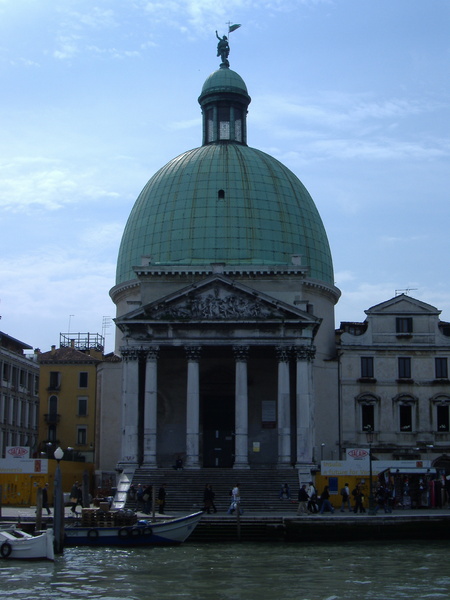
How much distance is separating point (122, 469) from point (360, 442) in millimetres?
14274

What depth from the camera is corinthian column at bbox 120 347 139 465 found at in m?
48.0

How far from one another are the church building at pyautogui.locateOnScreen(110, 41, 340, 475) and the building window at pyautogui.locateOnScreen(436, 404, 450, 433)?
18.4 ft

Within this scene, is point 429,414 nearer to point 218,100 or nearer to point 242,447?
point 242,447

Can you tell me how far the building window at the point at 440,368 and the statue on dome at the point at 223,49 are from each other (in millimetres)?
24853

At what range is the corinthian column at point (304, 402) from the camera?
4728cm

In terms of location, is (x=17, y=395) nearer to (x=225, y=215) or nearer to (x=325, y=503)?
(x=225, y=215)

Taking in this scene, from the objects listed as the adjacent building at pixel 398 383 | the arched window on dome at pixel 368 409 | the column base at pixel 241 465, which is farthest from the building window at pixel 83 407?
the column base at pixel 241 465

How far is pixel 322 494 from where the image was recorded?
1639 inches

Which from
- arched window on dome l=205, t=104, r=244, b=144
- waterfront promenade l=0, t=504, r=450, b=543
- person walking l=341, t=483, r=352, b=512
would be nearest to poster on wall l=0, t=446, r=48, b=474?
waterfront promenade l=0, t=504, r=450, b=543

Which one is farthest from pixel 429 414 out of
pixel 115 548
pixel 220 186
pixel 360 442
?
pixel 115 548

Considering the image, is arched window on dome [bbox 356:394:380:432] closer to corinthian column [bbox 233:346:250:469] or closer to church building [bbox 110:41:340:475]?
church building [bbox 110:41:340:475]

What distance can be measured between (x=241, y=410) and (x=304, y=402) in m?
3.07

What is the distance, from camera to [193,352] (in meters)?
48.0

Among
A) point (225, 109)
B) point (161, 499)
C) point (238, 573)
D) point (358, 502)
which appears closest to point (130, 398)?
point (161, 499)
